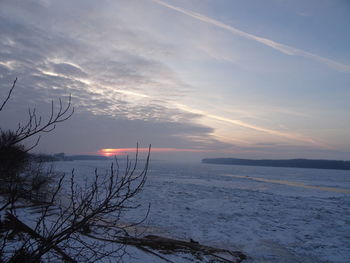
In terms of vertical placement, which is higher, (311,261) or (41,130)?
(41,130)

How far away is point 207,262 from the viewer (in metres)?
6.21

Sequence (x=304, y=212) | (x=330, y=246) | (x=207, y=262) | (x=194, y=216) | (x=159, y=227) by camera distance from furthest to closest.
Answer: (x=304, y=212) < (x=194, y=216) < (x=159, y=227) < (x=330, y=246) < (x=207, y=262)

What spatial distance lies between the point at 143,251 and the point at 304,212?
10.9m

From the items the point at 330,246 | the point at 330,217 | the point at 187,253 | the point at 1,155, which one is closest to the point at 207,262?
the point at 187,253

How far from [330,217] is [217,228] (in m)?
6.72


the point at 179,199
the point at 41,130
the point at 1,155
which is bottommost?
the point at 179,199

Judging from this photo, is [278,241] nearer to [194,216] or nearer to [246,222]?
[246,222]

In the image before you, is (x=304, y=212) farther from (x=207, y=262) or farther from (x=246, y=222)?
(x=207, y=262)

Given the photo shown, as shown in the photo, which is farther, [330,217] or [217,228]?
[330,217]

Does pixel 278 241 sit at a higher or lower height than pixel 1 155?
lower

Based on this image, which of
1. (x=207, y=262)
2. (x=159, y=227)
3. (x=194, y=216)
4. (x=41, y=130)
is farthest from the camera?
(x=194, y=216)

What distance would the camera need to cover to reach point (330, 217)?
12.4m

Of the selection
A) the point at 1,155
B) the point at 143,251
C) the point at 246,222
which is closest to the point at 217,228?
the point at 246,222

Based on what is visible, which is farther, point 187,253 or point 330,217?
point 330,217
